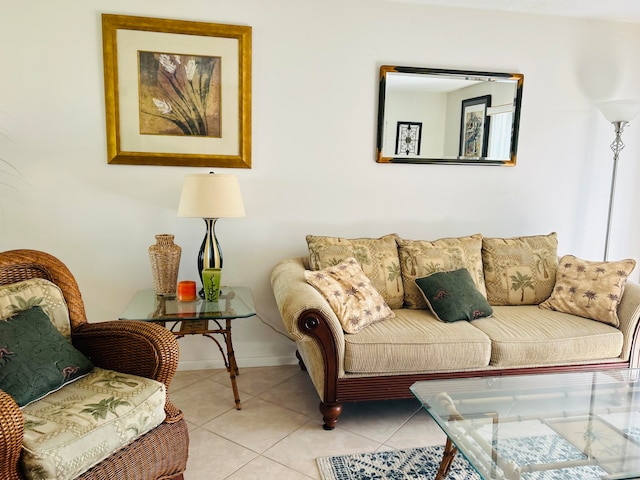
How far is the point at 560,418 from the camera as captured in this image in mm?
1741

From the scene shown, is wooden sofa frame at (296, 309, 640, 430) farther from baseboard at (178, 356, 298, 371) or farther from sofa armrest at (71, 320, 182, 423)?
baseboard at (178, 356, 298, 371)

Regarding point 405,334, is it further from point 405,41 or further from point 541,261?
point 405,41

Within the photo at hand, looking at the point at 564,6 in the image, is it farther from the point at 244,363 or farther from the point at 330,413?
the point at 244,363

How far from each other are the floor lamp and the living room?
0.13 metres

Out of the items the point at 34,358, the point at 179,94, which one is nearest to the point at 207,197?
the point at 179,94

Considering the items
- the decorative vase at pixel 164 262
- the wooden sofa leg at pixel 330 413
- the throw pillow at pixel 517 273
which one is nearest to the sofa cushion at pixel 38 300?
the decorative vase at pixel 164 262

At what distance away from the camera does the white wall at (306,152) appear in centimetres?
268

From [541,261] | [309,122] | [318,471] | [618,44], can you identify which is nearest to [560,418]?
[318,471]

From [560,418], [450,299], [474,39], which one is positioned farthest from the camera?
[474,39]

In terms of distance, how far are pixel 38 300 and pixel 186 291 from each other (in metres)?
0.76

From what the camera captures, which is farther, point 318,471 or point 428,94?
point 428,94

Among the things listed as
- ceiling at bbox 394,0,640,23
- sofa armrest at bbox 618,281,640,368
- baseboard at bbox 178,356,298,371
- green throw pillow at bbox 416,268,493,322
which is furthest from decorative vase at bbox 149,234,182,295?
sofa armrest at bbox 618,281,640,368

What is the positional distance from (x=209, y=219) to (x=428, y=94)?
165 centimetres

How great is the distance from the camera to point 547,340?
2.41m
